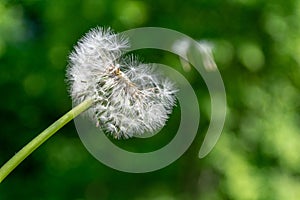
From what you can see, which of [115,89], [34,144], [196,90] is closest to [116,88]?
[115,89]

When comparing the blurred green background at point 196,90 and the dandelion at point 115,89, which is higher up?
the dandelion at point 115,89

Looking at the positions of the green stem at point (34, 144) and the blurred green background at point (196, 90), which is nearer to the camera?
the green stem at point (34, 144)

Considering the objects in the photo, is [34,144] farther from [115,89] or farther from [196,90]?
[196,90]

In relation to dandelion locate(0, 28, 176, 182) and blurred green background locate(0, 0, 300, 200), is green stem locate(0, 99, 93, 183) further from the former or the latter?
blurred green background locate(0, 0, 300, 200)

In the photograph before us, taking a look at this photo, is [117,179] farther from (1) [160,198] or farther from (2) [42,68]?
(2) [42,68]

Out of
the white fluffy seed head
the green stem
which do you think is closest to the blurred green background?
the white fluffy seed head

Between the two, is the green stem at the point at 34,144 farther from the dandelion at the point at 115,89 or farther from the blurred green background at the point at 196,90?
the blurred green background at the point at 196,90

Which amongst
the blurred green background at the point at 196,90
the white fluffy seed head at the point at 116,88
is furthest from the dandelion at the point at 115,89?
the blurred green background at the point at 196,90
